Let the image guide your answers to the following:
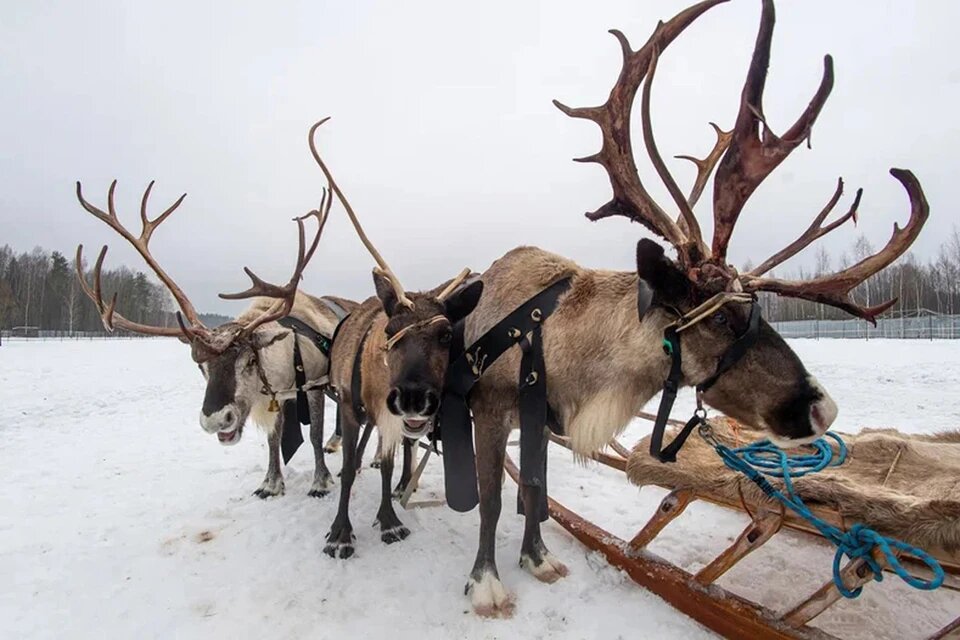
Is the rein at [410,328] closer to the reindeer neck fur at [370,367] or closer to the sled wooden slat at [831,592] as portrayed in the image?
the reindeer neck fur at [370,367]

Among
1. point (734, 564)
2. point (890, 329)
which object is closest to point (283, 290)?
point (734, 564)

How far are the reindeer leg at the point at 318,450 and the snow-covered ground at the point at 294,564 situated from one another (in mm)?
158

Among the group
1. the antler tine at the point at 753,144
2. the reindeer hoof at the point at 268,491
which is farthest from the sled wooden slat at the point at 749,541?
the reindeer hoof at the point at 268,491

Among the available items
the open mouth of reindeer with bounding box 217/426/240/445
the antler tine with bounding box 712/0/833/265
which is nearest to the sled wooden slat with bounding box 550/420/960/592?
the antler tine with bounding box 712/0/833/265

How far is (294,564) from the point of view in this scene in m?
3.66

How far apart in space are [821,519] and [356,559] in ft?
10.0

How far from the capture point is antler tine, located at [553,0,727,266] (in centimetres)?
271

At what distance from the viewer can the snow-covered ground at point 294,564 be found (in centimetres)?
287

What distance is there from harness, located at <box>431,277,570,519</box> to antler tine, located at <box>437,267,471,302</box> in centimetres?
23

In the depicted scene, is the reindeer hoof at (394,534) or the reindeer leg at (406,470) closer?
the reindeer hoof at (394,534)

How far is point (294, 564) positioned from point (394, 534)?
0.78m

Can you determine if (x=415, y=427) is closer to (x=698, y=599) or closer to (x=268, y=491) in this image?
(x=698, y=599)

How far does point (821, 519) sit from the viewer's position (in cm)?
247

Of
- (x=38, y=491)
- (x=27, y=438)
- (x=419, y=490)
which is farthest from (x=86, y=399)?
(x=419, y=490)
